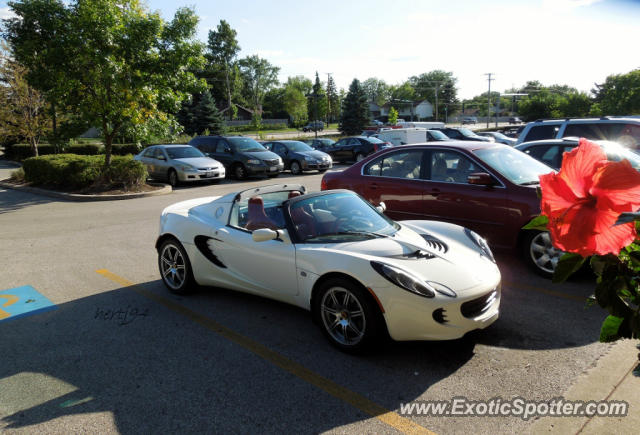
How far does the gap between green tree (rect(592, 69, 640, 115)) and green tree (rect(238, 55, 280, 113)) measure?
65.9 metres

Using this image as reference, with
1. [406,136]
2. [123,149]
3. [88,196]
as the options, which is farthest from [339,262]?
[123,149]

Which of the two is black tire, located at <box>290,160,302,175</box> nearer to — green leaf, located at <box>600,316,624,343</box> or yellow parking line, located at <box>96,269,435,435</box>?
yellow parking line, located at <box>96,269,435,435</box>

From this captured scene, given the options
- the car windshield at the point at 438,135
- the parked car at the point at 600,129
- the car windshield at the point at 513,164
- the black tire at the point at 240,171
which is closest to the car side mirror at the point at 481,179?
the car windshield at the point at 513,164

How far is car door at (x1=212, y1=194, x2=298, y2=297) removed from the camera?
4258 millimetres

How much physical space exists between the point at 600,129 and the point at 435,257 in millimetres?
7581

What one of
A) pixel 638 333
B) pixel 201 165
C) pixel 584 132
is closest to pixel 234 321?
pixel 638 333

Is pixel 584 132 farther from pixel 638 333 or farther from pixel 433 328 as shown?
pixel 638 333

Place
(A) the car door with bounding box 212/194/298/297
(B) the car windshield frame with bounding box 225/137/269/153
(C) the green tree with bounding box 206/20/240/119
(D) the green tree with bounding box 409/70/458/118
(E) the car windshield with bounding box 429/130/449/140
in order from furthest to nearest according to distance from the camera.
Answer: (D) the green tree with bounding box 409/70/458/118 < (C) the green tree with bounding box 206/20/240/119 < (E) the car windshield with bounding box 429/130/449/140 < (B) the car windshield frame with bounding box 225/137/269/153 < (A) the car door with bounding box 212/194/298/297

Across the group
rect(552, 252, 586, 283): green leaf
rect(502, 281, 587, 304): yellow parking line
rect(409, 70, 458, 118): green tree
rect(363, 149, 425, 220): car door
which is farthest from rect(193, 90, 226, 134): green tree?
rect(409, 70, 458, 118): green tree

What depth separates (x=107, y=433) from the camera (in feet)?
9.52

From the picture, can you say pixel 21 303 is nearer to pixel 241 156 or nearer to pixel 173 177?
pixel 173 177

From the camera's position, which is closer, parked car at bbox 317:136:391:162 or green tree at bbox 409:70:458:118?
parked car at bbox 317:136:391:162

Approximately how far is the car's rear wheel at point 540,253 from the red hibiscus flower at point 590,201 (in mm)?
5025

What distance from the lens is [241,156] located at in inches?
716
